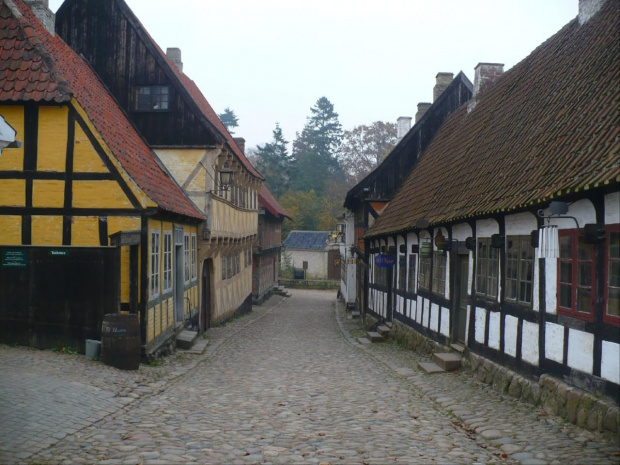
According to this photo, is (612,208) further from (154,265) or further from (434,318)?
(154,265)

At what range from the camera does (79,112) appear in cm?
1152

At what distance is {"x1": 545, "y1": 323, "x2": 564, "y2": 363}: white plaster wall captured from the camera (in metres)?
7.76

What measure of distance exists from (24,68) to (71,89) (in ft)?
3.88

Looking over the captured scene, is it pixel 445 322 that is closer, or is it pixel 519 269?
pixel 519 269

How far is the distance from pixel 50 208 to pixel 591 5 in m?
11.1

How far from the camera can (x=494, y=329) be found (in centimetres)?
1011

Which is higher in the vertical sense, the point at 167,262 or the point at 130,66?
the point at 130,66

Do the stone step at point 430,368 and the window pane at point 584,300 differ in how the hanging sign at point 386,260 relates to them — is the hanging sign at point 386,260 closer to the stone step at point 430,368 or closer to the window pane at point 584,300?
the stone step at point 430,368

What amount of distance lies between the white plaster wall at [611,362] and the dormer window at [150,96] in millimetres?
13394

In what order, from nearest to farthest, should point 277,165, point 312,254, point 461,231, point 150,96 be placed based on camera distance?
1. point 461,231
2. point 150,96
3. point 312,254
4. point 277,165

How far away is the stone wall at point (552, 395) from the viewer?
6.49 meters

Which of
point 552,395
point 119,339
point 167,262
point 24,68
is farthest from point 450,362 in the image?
point 24,68

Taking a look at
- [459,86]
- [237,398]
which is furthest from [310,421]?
[459,86]

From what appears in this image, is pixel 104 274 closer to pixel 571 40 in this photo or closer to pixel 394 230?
pixel 394 230
